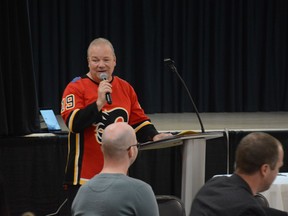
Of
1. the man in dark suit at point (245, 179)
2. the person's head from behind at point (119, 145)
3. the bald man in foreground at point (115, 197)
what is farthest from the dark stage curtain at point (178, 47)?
the man in dark suit at point (245, 179)

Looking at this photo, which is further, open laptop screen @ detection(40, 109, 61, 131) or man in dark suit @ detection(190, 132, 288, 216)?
open laptop screen @ detection(40, 109, 61, 131)

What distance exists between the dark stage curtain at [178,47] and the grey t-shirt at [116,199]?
6.11 m

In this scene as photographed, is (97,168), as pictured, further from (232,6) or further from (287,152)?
(232,6)

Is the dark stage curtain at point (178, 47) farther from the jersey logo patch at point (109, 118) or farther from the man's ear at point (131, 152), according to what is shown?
the man's ear at point (131, 152)

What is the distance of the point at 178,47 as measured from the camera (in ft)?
31.5

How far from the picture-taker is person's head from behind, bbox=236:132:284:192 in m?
2.35

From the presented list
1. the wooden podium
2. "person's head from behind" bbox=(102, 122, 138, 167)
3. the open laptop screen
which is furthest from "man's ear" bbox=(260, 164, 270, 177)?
the open laptop screen

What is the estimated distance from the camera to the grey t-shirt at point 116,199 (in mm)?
2318

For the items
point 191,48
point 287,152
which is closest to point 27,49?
point 287,152

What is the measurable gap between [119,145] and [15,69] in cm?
288

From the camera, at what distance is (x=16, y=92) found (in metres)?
5.21

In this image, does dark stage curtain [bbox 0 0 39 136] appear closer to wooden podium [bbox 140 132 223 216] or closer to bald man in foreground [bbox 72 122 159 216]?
wooden podium [bbox 140 132 223 216]

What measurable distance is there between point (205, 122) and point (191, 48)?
2.31 m

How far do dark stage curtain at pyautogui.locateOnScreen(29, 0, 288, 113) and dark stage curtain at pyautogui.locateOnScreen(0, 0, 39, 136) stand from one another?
3136 millimetres
